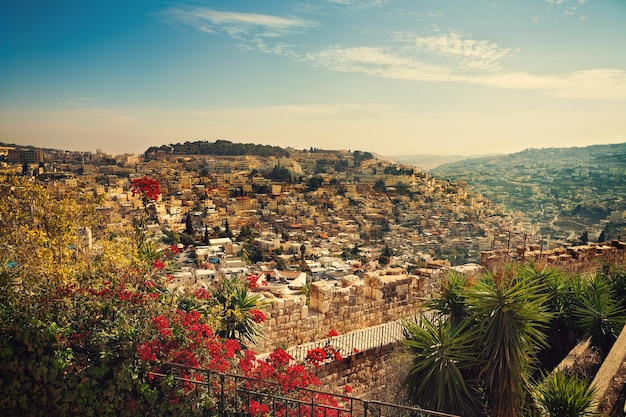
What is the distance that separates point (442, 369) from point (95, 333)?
155 inches

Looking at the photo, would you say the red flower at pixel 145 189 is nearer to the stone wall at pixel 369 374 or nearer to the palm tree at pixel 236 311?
the palm tree at pixel 236 311

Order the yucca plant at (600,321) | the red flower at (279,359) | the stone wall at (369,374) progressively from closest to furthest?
1. the red flower at (279,359)
2. the stone wall at (369,374)
3. the yucca plant at (600,321)

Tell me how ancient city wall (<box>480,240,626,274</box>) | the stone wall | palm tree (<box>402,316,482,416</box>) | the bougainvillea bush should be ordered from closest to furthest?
the bougainvillea bush, palm tree (<box>402,316,482,416</box>), the stone wall, ancient city wall (<box>480,240,626,274</box>)

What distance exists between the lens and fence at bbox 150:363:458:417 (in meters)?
3.96

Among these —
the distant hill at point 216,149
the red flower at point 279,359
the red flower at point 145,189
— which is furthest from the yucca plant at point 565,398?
the distant hill at point 216,149

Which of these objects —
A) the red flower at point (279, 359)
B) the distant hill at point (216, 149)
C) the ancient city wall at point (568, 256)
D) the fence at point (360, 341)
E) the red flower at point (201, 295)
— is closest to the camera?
the red flower at point (279, 359)

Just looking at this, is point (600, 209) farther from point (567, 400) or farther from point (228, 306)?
point (228, 306)

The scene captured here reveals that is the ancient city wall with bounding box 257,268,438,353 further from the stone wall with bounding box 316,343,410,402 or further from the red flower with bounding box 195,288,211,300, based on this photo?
the red flower with bounding box 195,288,211,300

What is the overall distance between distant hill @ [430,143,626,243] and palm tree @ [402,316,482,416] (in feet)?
82.9

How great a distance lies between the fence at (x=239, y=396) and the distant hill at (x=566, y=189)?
27.1 meters

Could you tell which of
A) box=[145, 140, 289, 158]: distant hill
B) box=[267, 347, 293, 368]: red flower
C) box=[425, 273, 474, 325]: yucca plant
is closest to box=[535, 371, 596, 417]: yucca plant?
box=[425, 273, 474, 325]: yucca plant

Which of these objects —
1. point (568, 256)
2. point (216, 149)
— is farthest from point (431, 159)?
point (568, 256)

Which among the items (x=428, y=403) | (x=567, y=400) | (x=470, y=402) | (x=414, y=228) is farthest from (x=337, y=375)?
(x=414, y=228)

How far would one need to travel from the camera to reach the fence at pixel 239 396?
13.0 ft
